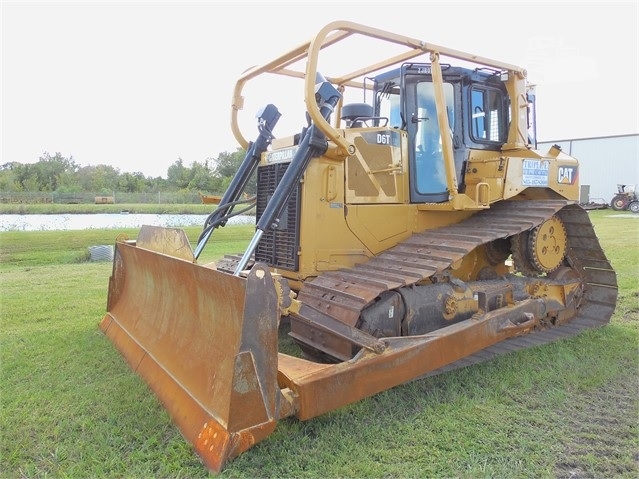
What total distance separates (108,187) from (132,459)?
51.3 metres

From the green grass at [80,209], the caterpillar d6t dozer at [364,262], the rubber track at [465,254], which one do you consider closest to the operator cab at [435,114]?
the caterpillar d6t dozer at [364,262]

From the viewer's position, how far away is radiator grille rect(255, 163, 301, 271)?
14.8 ft

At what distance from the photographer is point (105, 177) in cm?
5062

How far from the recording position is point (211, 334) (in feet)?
11.0

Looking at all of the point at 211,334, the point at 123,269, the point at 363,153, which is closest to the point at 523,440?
the point at 211,334

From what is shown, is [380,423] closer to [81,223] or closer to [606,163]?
[81,223]

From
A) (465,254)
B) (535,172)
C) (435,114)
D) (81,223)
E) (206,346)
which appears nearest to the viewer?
(206,346)

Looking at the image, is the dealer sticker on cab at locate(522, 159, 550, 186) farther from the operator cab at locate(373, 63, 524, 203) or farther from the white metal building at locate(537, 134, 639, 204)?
the white metal building at locate(537, 134, 639, 204)

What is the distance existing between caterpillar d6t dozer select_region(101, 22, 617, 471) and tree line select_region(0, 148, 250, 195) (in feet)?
122

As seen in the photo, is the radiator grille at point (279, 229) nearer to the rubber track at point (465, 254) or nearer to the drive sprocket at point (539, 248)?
the rubber track at point (465, 254)

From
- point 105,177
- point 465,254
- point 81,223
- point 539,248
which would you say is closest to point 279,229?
point 465,254

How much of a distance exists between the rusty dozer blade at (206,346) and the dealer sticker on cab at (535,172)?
151 inches

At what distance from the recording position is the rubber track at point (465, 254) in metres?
4.00

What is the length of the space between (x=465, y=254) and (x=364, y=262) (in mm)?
973
